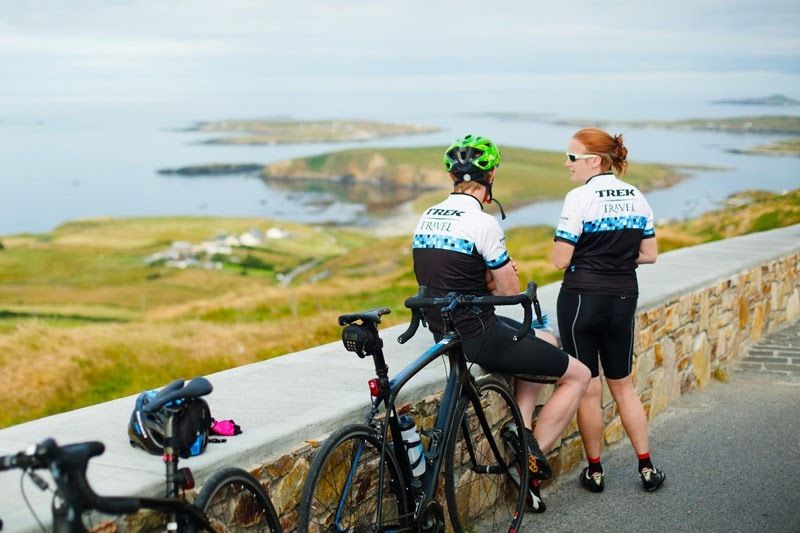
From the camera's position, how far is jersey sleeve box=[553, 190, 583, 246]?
5480 mm

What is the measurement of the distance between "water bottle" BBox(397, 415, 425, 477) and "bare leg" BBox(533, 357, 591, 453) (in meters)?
1.24

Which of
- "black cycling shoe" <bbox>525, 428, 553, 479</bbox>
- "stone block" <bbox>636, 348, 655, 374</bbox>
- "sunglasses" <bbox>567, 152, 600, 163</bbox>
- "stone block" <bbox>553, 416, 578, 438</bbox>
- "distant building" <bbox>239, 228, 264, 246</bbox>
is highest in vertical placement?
"sunglasses" <bbox>567, 152, 600, 163</bbox>

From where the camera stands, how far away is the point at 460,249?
481cm

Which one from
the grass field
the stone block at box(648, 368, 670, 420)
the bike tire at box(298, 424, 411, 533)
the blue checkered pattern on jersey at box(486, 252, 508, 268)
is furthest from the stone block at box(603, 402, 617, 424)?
the grass field

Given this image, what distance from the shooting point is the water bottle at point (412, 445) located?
4.35 metres

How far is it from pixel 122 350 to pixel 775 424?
1199 cm

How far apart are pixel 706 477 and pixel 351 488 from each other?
316 cm

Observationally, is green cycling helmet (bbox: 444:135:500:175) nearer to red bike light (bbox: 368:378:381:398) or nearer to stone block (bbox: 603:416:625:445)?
red bike light (bbox: 368:378:381:398)

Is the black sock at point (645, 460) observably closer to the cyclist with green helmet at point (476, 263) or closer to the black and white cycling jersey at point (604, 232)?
the black and white cycling jersey at point (604, 232)

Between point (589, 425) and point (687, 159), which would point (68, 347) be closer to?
point (589, 425)

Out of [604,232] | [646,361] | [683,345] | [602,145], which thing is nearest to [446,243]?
[604,232]

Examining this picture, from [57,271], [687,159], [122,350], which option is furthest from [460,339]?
[687,159]

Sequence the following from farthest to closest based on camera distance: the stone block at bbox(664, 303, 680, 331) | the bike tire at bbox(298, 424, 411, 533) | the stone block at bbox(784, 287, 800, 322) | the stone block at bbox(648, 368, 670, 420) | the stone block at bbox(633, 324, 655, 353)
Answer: the stone block at bbox(784, 287, 800, 322) → the stone block at bbox(664, 303, 680, 331) → the stone block at bbox(648, 368, 670, 420) → the stone block at bbox(633, 324, 655, 353) → the bike tire at bbox(298, 424, 411, 533)

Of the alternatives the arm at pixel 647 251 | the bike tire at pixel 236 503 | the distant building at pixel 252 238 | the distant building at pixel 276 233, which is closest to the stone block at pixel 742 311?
the arm at pixel 647 251
